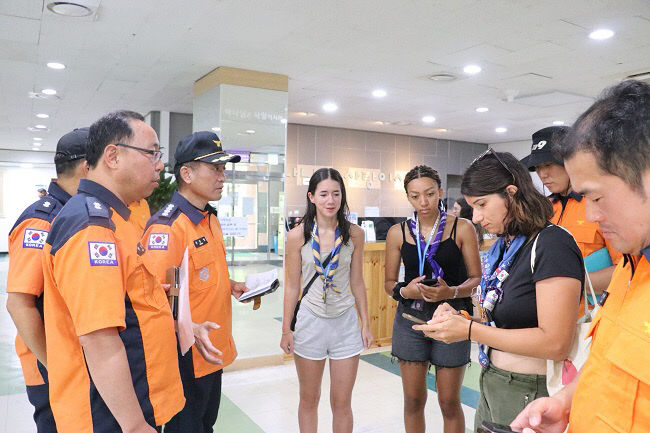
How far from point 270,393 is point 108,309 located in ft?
9.59

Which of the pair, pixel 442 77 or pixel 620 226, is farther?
pixel 442 77

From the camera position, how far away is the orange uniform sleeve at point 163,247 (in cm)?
200

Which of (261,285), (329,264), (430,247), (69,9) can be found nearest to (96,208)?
(261,285)

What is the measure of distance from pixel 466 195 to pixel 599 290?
36.9 inches

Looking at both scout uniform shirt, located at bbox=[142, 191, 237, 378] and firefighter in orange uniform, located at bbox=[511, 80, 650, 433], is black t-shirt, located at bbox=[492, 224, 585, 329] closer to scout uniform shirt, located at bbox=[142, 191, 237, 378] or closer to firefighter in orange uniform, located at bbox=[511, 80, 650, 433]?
firefighter in orange uniform, located at bbox=[511, 80, 650, 433]

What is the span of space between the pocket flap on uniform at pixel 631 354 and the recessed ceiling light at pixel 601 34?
149 inches

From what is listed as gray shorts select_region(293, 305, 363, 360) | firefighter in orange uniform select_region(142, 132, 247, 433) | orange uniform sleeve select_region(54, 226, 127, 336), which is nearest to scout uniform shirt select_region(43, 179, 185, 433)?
orange uniform sleeve select_region(54, 226, 127, 336)

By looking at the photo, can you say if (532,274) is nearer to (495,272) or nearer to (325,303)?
(495,272)

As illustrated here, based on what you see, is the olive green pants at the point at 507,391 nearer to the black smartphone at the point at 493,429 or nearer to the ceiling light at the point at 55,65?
the black smartphone at the point at 493,429

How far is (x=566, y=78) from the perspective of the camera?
5.46 meters

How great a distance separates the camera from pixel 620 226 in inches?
36.1

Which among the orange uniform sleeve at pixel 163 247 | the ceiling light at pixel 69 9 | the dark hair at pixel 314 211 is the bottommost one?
the orange uniform sleeve at pixel 163 247

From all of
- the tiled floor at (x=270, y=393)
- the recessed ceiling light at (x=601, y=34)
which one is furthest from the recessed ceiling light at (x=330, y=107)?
the recessed ceiling light at (x=601, y=34)

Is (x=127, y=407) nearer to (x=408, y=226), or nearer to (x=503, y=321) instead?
(x=503, y=321)
